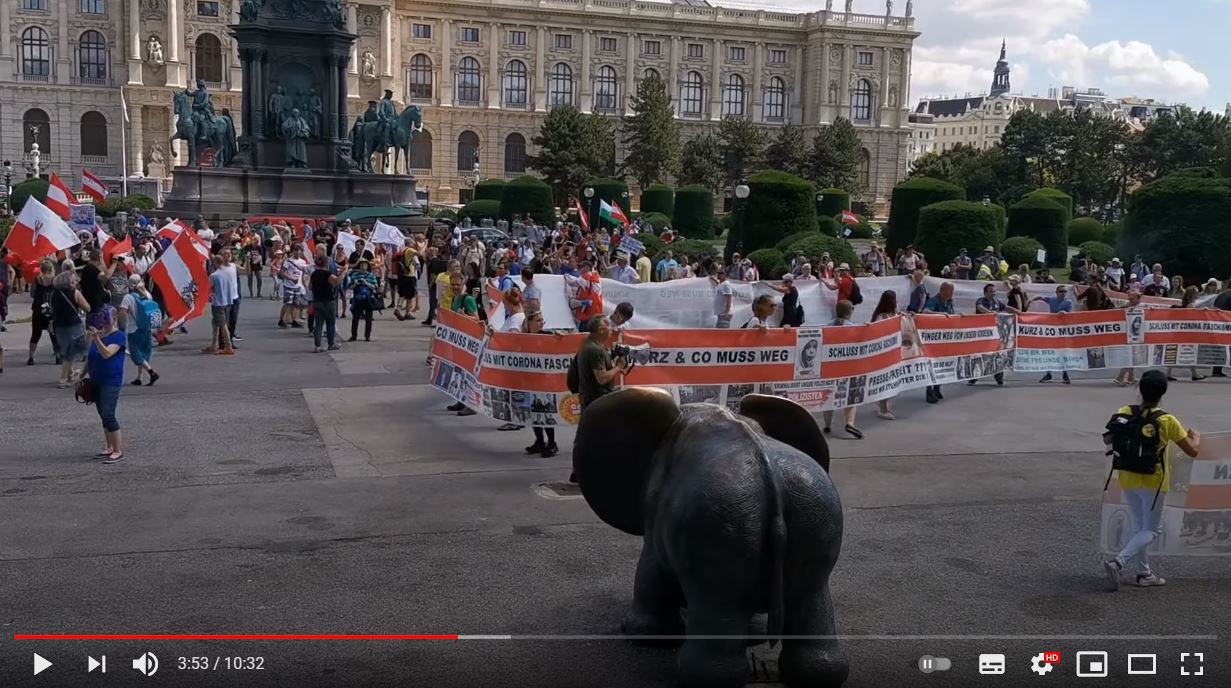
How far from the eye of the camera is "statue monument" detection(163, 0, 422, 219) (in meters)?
41.2

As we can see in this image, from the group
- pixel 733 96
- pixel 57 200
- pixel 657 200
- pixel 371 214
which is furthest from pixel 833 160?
pixel 57 200

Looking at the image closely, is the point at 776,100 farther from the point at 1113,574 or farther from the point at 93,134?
the point at 1113,574

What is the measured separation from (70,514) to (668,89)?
303ft

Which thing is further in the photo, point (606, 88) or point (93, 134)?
point (606, 88)

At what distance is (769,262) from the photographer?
2991 centimetres

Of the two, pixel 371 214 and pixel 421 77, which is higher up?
pixel 421 77

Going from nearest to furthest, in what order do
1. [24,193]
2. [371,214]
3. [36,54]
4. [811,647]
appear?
1. [811,647]
2. [371,214]
3. [24,193]
4. [36,54]

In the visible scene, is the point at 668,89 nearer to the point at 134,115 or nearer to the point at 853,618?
the point at 134,115

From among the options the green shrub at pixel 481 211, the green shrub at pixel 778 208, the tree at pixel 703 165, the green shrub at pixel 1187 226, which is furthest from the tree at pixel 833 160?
the green shrub at pixel 1187 226

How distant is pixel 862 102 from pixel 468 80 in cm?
3468

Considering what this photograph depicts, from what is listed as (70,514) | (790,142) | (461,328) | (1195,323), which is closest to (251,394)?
(461,328)

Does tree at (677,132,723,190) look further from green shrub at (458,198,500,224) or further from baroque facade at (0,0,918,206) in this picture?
green shrub at (458,198,500,224)

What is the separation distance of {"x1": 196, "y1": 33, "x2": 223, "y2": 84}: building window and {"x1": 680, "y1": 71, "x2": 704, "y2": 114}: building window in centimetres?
3781

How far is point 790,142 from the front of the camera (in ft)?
275
